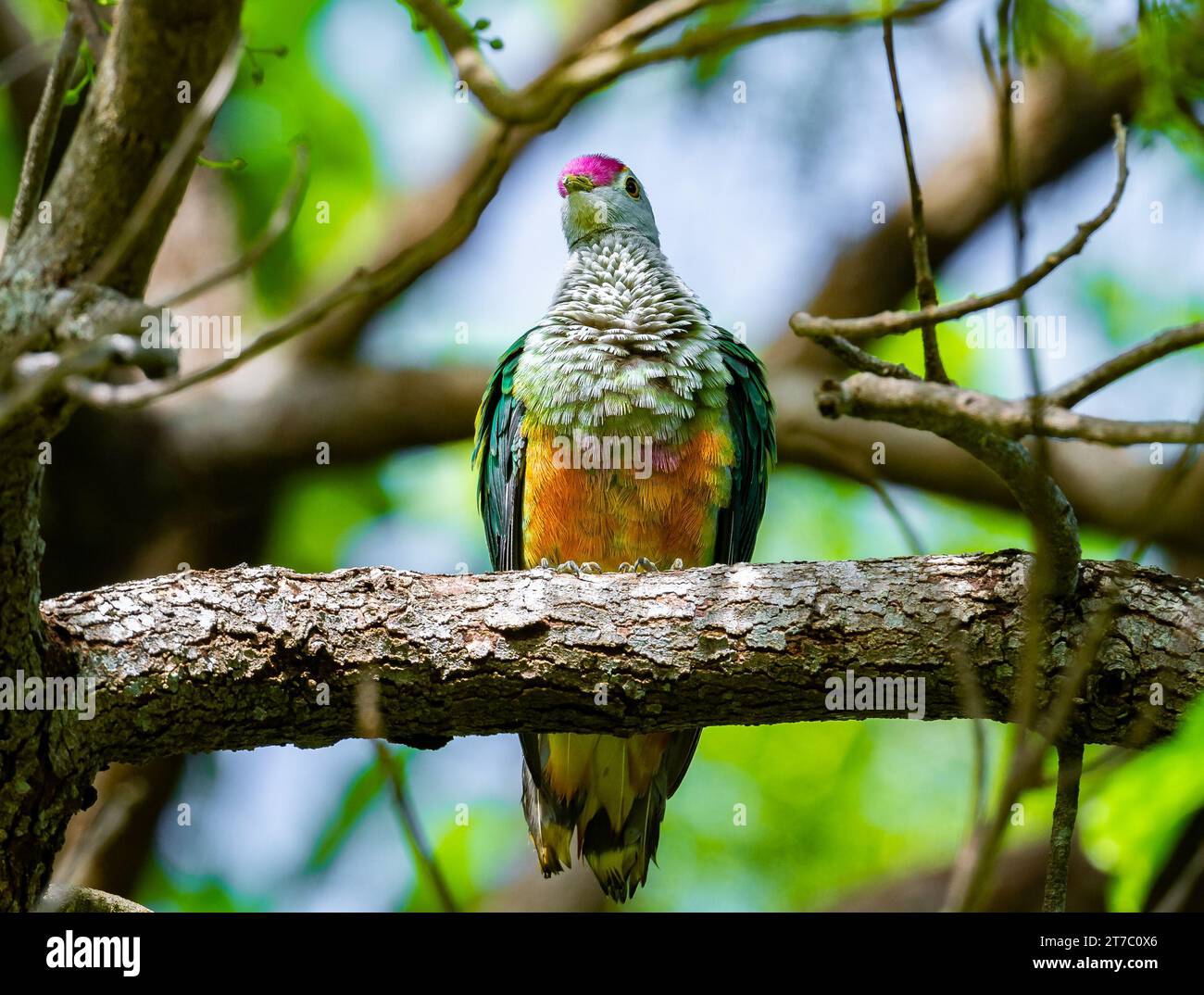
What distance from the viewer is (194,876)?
917 centimetres

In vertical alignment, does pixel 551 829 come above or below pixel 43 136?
below

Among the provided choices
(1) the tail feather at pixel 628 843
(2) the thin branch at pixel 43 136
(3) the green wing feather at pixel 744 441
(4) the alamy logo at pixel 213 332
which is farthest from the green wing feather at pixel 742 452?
(4) the alamy logo at pixel 213 332

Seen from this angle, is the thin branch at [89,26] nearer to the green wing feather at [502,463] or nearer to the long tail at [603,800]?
the green wing feather at [502,463]

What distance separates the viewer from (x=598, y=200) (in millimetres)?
7016

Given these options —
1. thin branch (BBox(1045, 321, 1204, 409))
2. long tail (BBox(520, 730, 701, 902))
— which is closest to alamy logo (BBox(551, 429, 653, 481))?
long tail (BBox(520, 730, 701, 902))

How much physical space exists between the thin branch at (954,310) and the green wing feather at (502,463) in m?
3.16

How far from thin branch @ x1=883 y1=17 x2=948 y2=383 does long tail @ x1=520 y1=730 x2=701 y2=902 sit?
293cm

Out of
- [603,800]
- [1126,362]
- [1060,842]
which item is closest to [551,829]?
[603,800]

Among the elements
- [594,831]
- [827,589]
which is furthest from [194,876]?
[827,589]

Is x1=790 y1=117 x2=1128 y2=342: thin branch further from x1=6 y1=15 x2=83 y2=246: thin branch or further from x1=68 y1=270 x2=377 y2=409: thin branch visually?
x1=6 y1=15 x2=83 y2=246: thin branch

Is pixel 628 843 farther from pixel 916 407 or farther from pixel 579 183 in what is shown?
pixel 579 183

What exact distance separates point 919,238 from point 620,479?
9.19 ft

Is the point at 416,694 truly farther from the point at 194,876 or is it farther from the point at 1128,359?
the point at 194,876

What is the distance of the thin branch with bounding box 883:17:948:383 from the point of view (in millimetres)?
2818
